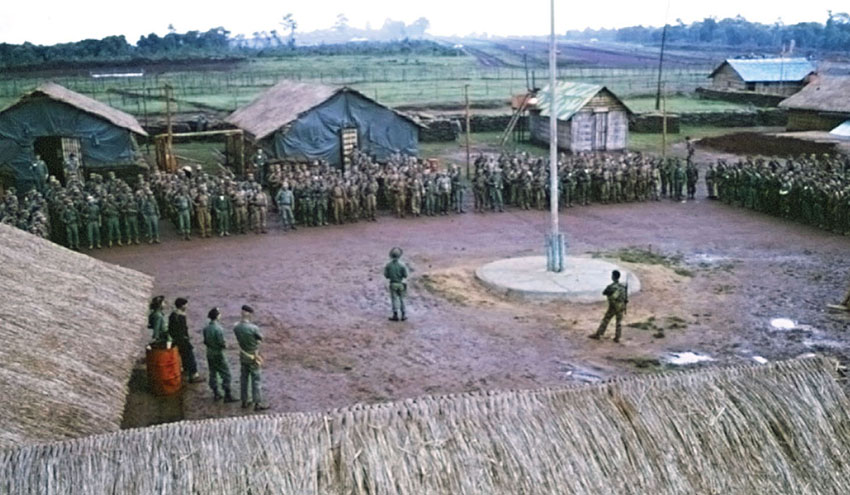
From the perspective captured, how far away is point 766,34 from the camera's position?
11644 cm

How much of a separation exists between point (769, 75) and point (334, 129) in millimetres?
30394

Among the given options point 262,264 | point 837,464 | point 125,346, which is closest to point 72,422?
point 125,346

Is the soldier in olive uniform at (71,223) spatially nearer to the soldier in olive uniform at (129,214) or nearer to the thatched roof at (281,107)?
the soldier in olive uniform at (129,214)

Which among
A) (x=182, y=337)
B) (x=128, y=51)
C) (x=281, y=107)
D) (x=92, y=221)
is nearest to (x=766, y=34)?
(x=128, y=51)

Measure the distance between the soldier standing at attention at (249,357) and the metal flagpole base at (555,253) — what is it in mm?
6713

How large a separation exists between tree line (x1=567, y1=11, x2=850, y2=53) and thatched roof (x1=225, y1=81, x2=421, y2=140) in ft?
196

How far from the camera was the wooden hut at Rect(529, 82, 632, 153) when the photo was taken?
33188 millimetres

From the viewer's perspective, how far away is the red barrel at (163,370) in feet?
36.6

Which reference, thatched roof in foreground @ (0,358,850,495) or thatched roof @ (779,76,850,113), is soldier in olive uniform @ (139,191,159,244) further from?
thatched roof @ (779,76,850,113)

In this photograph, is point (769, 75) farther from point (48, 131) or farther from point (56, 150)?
point (48, 131)

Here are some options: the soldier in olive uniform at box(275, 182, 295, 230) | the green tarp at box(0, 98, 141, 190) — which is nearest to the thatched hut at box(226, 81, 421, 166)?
the green tarp at box(0, 98, 141, 190)

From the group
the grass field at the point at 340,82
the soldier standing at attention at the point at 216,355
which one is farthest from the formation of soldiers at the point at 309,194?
the grass field at the point at 340,82

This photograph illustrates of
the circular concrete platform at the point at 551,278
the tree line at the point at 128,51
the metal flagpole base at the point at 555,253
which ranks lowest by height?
the circular concrete platform at the point at 551,278

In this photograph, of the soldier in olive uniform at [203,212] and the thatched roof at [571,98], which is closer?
the soldier in olive uniform at [203,212]
